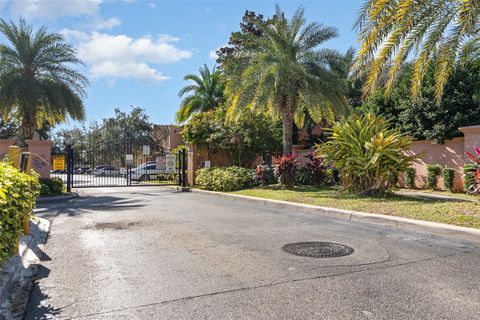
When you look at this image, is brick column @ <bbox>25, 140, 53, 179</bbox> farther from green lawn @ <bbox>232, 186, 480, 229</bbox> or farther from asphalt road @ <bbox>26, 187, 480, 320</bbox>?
green lawn @ <bbox>232, 186, 480, 229</bbox>

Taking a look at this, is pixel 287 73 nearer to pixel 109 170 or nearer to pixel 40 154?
pixel 40 154

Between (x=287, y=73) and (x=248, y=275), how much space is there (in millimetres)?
13372

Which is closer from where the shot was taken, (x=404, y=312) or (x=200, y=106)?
(x=404, y=312)

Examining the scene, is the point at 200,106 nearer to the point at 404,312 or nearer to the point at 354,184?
the point at 354,184

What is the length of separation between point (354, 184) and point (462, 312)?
10.1m

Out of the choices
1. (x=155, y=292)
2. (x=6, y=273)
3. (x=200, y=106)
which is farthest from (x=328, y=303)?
(x=200, y=106)

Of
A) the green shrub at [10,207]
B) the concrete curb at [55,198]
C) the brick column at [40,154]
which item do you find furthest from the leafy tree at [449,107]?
the brick column at [40,154]

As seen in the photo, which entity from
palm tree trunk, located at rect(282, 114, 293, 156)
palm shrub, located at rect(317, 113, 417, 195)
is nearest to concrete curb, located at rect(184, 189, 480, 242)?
palm shrub, located at rect(317, 113, 417, 195)

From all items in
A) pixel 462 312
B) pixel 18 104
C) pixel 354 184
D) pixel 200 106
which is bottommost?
pixel 462 312

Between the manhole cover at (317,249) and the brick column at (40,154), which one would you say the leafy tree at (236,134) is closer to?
the brick column at (40,154)

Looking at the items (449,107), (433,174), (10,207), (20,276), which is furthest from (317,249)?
(449,107)

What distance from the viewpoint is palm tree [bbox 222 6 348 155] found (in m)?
17.3

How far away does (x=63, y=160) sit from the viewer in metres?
19.1

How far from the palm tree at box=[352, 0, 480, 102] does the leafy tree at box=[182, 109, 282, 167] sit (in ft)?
33.1
